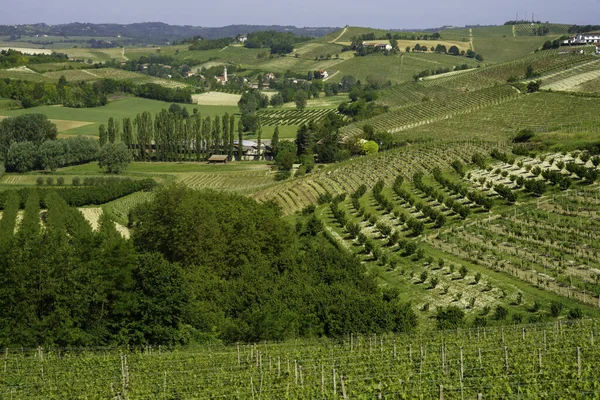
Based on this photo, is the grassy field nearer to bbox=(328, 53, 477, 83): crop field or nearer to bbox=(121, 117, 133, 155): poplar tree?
bbox=(121, 117, 133, 155): poplar tree

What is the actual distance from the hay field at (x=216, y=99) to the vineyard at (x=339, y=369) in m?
111

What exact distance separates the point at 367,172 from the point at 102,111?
72859 millimetres

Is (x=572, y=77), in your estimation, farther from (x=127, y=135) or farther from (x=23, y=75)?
(x=23, y=75)

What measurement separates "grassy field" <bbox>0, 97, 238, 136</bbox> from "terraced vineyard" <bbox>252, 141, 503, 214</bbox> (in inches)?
1853

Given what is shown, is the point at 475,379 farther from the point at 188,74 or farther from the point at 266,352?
the point at 188,74

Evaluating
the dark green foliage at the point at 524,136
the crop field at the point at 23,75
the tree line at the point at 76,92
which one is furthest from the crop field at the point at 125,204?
the crop field at the point at 23,75

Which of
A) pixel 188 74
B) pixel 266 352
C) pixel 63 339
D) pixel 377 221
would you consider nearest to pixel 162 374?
pixel 266 352

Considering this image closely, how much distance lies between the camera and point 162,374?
68.9 ft

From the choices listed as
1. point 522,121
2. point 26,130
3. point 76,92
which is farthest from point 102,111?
point 522,121

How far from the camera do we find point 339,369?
2056cm

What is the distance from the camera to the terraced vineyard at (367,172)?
185ft

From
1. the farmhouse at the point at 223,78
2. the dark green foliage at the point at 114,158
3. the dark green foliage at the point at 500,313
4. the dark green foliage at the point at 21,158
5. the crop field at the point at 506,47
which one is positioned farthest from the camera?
the crop field at the point at 506,47

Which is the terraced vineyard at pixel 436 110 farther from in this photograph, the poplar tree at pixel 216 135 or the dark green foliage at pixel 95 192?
the dark green foliage at pixel 95 192

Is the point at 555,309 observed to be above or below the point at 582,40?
below
